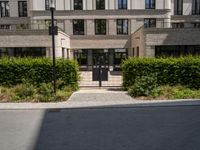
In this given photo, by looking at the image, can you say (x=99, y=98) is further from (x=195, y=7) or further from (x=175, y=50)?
(x=195, y=7)

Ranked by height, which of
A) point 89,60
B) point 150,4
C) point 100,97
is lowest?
point 100,97

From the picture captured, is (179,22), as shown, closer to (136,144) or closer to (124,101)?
(124,101)

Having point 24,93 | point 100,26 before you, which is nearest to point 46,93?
point 24,93

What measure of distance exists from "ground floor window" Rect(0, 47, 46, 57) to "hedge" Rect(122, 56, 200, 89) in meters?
14.5

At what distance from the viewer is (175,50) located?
2884 cm

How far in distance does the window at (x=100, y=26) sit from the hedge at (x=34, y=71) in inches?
923

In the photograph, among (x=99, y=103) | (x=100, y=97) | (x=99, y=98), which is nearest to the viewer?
(x=99, y=103)

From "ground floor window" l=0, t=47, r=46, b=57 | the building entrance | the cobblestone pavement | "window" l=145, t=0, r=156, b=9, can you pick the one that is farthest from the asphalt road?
"window" l=145, t=0, r=156, b=9

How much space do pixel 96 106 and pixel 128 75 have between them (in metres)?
Answer: 4.81

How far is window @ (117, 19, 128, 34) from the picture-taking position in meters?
39.6

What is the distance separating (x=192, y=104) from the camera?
41.7 ft

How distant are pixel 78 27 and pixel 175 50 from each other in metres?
15.6

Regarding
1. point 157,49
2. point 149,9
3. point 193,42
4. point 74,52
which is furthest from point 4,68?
point 149,9

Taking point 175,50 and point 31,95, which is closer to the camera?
point 31,95
